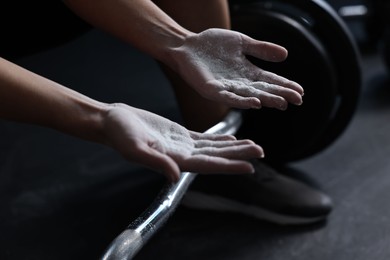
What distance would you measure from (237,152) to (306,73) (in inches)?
23.2

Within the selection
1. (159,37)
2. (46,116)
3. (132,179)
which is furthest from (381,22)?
(46,116)

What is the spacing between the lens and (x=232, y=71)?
854 millimetres

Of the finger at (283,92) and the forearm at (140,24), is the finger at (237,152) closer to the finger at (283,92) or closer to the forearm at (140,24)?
the finger at (283,92)

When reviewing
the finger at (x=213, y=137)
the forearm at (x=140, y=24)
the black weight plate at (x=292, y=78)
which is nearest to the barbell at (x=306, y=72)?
the black weight plate at (x=292, y=78)

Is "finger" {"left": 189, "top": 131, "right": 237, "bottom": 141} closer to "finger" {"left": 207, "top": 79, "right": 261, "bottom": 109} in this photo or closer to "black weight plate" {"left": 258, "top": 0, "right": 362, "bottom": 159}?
"finger" {"left": 207, "top": 79, "right": 261, "bottom": 109}

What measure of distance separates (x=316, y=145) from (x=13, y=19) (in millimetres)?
625

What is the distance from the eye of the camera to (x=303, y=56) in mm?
1229

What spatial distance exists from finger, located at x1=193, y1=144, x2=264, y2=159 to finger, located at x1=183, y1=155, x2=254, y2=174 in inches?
0.5

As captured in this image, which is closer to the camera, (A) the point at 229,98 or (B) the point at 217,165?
(B) the point at 217,165

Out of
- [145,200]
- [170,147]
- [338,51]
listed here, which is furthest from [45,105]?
[338,51]

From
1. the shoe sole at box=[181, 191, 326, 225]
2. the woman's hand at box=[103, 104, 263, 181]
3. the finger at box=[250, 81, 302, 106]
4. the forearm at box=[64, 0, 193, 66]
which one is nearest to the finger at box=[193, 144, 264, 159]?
the woman's hand at box=[103, 104, 263, 181]

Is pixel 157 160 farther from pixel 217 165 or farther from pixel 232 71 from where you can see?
pixel 232 71

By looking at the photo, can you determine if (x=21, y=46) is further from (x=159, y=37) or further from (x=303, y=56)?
(x=303, y=56)

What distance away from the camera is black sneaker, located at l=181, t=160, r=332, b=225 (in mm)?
1230
